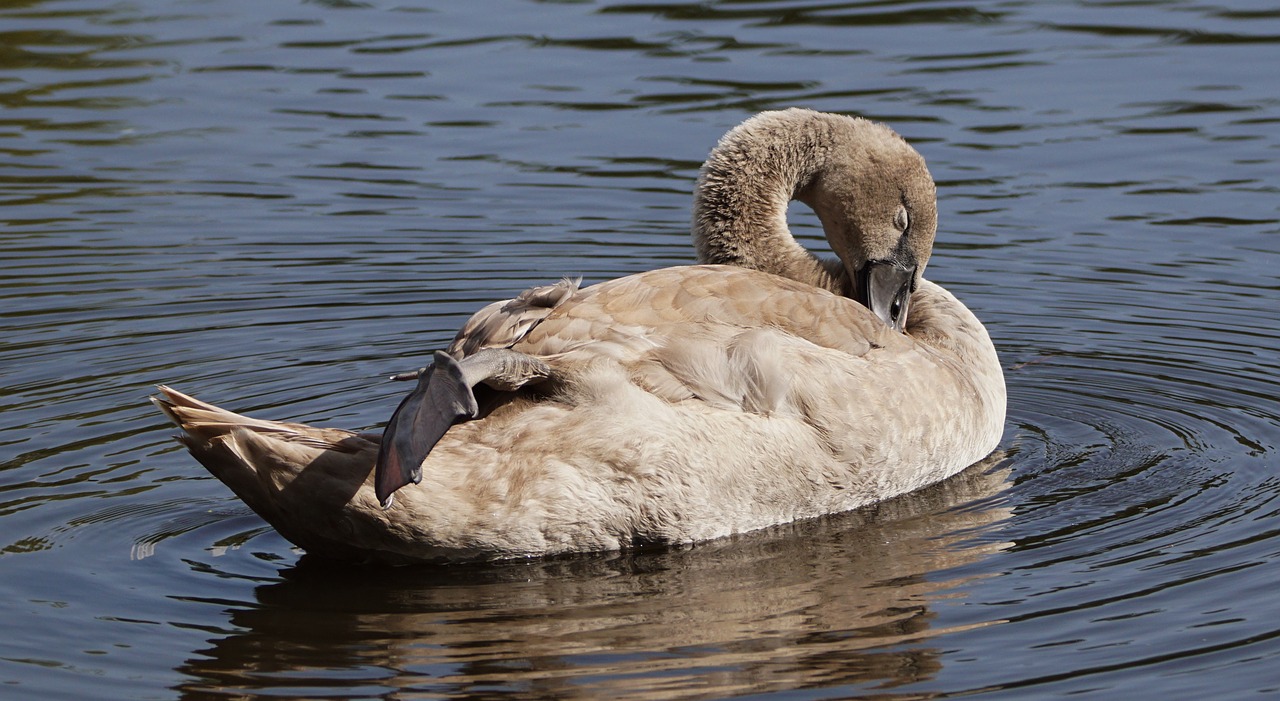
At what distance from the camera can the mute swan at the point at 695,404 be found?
266 inches

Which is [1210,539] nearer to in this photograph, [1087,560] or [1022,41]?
[1087,560]

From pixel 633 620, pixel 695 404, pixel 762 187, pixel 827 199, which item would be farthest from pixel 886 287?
pixel 633 620

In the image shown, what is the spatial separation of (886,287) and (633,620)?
8.96ft

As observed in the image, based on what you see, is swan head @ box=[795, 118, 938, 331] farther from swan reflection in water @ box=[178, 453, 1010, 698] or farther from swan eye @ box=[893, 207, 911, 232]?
swan reflection in water @ box=[178, 453, 1010, 698]

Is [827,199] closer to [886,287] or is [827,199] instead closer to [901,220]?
[901,220]

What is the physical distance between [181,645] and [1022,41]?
11450 millimetres

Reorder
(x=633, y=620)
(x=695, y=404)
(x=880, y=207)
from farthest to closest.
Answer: (x=880, y=207), (x=695, y=404), (x=633, y=620)

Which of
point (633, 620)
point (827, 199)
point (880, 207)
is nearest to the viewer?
point (633, 620)

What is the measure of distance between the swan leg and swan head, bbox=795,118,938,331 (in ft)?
8.47

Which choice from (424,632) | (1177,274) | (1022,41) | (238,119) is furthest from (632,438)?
(1022,41)

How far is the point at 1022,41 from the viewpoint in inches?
639

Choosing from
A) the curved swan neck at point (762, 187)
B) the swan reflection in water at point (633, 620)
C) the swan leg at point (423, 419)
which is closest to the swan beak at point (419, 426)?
the swan leg at point (423, 419)

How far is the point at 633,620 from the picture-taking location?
6.55 metres

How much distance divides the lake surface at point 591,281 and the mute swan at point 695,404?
0.19m
